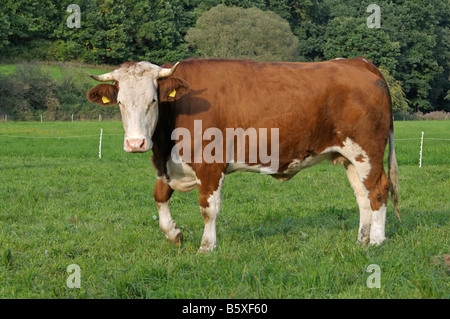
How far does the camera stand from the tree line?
180 ft

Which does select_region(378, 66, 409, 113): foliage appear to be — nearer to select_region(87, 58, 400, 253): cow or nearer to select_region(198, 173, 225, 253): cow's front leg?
select_region(87, 58, 400, 253): cow

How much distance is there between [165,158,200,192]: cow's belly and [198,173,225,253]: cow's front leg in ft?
0.48

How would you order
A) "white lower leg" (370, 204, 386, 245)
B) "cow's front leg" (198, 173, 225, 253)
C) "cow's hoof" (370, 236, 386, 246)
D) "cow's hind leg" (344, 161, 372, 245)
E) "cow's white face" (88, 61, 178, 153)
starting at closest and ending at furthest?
"cow's white face" (88, 61, 178, 153) < "cow's front leg" (198, 173, 225, 253) < "cow's hoof" (370, 236, 386, 246) < "white lower leg" (370, 204, 386, 245) < "cow's hind leg" (344, 161, 372, 245)

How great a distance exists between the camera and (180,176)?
614 cm

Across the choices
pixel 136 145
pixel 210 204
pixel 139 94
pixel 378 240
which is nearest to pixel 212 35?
pixel 378 240

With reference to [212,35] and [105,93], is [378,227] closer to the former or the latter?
[105,93]

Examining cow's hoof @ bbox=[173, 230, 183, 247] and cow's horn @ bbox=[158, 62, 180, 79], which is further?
cow's hoof @ bbox=[173, 230, 183, 247]

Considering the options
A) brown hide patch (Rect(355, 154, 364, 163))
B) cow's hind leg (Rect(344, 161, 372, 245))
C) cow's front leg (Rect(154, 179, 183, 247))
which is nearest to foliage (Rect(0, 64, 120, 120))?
cow's front leg (Rect(154, 179, 183, 247))

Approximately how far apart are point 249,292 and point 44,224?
4.14m

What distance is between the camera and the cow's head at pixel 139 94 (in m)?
5.32

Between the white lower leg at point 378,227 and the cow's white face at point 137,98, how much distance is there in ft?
9.91

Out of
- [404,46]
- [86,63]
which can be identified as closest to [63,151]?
[86,63]

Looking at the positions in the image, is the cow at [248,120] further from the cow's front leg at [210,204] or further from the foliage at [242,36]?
the foliage at [242,36]
